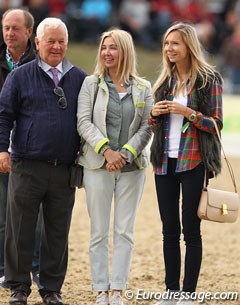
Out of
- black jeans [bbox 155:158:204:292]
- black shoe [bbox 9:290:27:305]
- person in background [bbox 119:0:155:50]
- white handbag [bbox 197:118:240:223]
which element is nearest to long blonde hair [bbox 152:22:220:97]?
white handbag [bbox 197:118:240:223]

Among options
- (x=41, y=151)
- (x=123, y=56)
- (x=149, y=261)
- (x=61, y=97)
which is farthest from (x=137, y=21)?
(x=41, y=151)

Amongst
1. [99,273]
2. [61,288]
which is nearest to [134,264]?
[61,288]

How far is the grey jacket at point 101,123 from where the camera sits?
6.48 m

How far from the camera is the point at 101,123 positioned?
6527 mm

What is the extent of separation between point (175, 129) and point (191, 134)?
13 cm

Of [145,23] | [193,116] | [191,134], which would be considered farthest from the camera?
[145,23]

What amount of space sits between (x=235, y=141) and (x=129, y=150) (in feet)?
32.8

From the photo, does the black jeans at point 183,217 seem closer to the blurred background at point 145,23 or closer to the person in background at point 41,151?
the person in background at point 41,151

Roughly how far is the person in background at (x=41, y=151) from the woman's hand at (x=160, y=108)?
1.94ft

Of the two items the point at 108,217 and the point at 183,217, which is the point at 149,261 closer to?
the point at 108,217

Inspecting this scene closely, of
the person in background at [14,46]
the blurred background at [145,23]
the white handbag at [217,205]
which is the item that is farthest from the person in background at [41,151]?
the blurred background at [145,23]

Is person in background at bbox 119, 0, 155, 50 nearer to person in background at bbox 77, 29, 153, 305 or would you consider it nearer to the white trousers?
person in background at bbox 77, 29, 153, 305

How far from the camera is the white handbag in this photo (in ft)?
20.9

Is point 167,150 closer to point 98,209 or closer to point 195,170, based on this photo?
point 195,170
